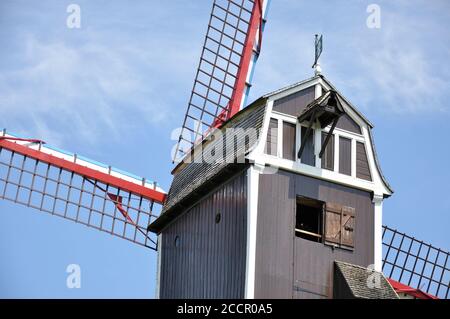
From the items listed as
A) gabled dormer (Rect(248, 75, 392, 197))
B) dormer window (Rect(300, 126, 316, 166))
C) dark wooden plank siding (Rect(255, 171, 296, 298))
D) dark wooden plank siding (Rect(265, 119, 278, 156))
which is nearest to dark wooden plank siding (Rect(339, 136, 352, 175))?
gabled dormer (Rect(248, 75, 392, 197))

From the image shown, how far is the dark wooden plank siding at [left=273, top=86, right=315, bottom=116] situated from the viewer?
1334 inches

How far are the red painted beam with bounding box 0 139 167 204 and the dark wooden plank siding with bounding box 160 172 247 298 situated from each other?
2.59m

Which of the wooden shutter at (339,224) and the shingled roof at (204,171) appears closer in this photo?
the wooden shutter at (339,224)

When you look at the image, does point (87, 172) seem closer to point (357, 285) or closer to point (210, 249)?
point (210, 249)

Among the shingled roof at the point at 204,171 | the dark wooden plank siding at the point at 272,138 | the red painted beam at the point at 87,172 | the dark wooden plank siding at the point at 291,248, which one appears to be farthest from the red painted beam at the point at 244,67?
the dark wooden plank siding at the point at 291,248

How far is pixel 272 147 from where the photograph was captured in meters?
33.2

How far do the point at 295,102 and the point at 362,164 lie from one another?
2.65 meters

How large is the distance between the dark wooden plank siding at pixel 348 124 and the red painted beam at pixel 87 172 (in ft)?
23.9

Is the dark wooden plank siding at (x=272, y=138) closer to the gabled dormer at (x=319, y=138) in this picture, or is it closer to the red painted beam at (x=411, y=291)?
the gabled dormer at (x=319, y=138)

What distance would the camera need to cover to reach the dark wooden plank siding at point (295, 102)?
33.9 m

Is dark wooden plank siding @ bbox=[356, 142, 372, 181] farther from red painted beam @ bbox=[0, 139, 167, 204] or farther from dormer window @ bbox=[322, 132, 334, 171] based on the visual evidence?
red painted beam @ bbox=[0, 139, 167, 204]
